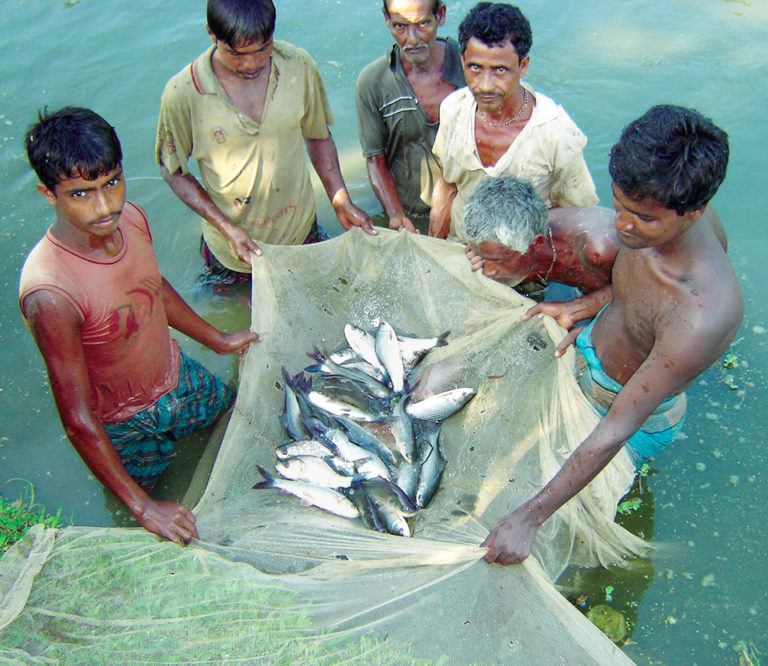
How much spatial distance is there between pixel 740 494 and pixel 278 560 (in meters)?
2.64

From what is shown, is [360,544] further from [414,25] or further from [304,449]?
[414,25]

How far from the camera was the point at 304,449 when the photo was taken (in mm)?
3215

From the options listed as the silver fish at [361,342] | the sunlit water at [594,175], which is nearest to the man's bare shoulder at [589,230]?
the silver fish at [361,342]

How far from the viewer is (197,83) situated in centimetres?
359

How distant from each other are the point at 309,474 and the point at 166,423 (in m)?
0.94

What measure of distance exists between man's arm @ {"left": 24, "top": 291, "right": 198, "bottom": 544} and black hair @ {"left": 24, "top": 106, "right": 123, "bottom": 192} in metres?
0.48

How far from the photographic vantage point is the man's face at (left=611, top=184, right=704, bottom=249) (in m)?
2.08

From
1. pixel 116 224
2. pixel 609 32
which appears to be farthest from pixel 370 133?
pixel 609 32

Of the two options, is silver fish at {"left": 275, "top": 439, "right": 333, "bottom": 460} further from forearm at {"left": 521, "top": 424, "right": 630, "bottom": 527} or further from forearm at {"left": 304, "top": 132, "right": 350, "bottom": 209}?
forearm at {"left": 304, "top": 132, "right": 350, "bottom": 209}

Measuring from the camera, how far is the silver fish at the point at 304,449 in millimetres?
3176

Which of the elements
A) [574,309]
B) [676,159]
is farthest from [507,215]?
[676,159]

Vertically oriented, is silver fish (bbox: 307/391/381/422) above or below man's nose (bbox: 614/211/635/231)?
below

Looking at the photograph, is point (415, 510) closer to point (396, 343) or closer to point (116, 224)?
point (396, 343)

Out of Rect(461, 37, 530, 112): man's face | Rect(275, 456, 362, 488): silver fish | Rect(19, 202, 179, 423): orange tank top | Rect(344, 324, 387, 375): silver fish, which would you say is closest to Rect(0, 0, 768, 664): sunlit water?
Rect(19, 202, 179, 423): orange tank top
